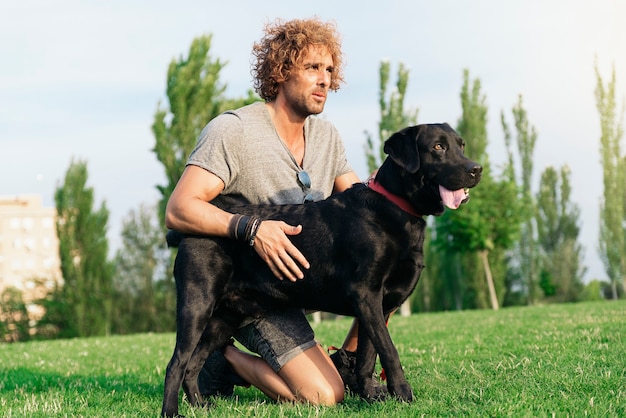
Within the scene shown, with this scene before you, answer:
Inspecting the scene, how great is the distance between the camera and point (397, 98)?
1162 inches

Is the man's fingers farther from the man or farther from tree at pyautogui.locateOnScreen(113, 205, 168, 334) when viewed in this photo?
tree at pyautogui.locateOnScreen(113, 205, 168, 334)

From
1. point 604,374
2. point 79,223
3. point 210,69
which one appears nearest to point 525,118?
point 210,69

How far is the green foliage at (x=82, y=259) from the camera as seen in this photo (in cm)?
2997

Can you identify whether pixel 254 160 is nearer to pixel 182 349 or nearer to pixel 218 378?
pixel 182 349

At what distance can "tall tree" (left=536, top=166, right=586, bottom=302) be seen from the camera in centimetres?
3647

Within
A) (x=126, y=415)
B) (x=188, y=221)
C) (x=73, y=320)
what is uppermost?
(x=188, y=221)

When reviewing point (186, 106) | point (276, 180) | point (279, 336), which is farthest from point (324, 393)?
point (186, 106)

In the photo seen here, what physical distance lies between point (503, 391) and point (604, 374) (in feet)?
2.71

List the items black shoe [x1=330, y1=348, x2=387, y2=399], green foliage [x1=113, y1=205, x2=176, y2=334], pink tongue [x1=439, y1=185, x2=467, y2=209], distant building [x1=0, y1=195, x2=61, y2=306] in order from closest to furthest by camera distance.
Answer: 1. pink tongue [x1=439, y1=185, x2=467, y2=209]
2. black shoe [x1=330, y1=348, x2=387, y2=399]
3. green foliage [x1=113, y1=205, x2=176, y2=334]
4. distant building [x1=0, y1=195, x2=61, y2=306]

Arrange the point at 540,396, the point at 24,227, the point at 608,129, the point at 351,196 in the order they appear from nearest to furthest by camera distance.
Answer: the point at 540,396
the point at 351,196
the point at 608,129
the point at 24,227

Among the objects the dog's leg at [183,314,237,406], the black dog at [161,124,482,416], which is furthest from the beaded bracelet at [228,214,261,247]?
the dog's leg at [183,314,237,406]

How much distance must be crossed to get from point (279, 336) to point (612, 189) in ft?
113

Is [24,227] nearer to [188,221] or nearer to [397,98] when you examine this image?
[397,98]

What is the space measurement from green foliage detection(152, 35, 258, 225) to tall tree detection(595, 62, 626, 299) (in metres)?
20.4
